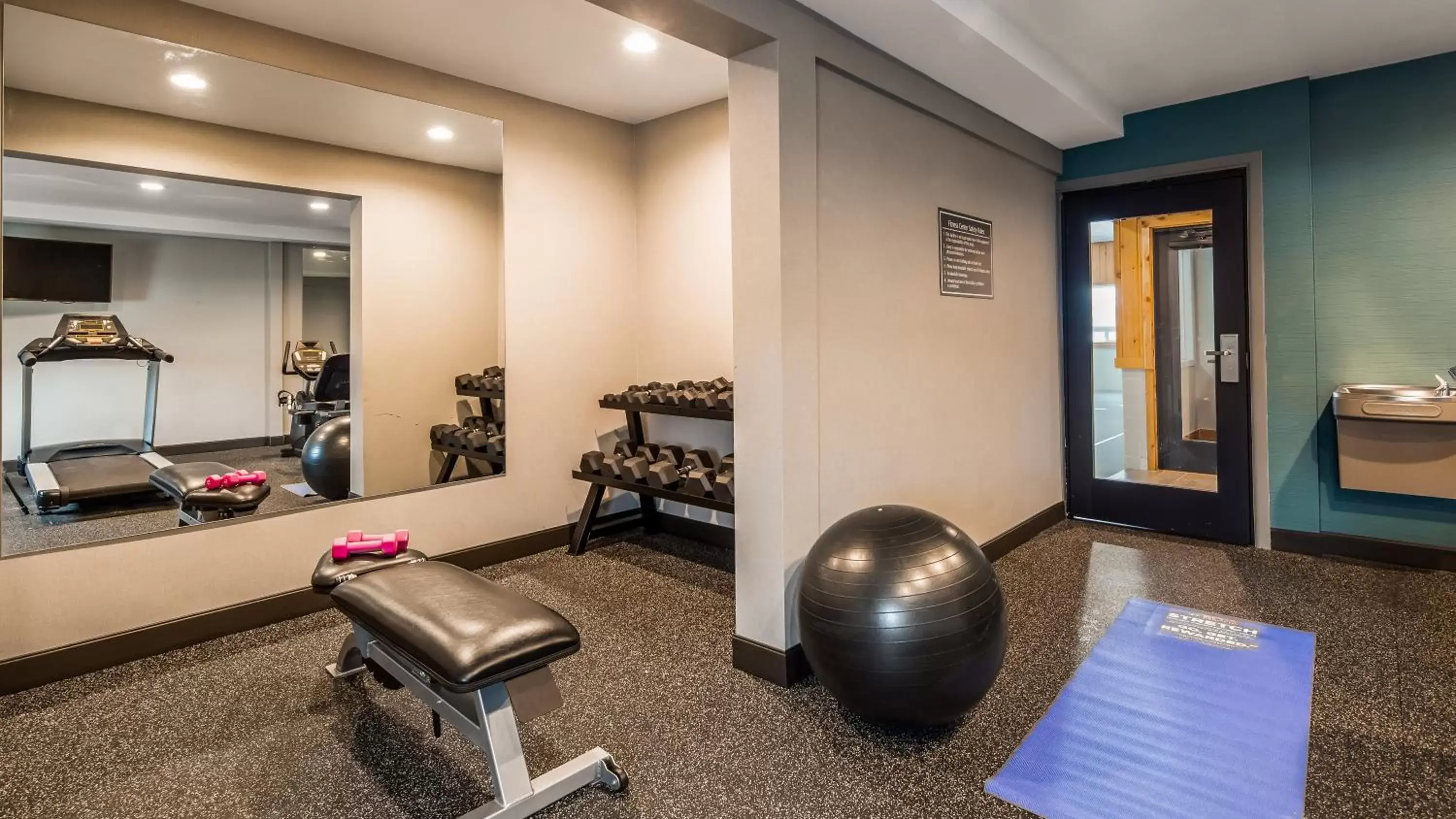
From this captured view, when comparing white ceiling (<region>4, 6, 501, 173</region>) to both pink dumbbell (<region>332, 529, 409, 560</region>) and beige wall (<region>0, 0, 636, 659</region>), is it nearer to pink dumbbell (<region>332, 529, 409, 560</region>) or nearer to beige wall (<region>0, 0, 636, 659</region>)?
beige wall (<region>0, 0, 636, 659</region>)

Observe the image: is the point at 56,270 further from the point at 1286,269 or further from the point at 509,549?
the point at 1286,269

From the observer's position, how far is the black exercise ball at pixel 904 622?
181 cm

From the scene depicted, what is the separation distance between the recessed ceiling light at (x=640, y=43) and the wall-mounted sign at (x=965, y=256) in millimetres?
1453

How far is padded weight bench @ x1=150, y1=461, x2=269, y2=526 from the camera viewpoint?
2664mm

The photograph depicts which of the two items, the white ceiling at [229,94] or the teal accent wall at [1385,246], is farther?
the teal accent wall at [1385,246]

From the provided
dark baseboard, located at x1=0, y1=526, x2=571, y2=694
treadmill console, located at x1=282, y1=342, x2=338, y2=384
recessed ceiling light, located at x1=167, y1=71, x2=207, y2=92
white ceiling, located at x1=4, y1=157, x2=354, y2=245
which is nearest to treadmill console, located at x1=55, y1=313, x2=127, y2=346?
white ceiling, located at x1=4, y1=157, x2=354, y2=245

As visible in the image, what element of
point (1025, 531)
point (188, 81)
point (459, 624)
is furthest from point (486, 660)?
point (1025, 531)

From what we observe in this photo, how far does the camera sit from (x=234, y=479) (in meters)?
2.82

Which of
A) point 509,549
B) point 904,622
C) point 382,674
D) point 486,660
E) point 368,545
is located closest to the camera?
point 486,660

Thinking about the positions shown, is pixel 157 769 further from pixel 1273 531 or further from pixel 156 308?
pixel 1273 531

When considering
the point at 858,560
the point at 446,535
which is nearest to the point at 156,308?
the point at 446,535

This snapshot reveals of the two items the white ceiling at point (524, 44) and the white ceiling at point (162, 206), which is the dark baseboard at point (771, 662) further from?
the white ceiling at point (162, 206)

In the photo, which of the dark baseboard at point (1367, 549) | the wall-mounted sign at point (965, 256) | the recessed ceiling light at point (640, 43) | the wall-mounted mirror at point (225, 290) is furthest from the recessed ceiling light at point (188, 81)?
the dark baseboard at point (1367, 549)

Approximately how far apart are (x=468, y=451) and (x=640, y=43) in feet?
6.79
